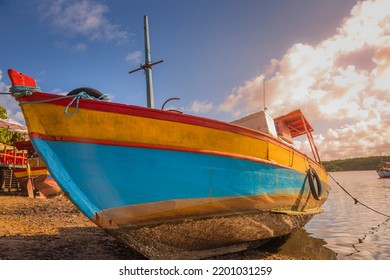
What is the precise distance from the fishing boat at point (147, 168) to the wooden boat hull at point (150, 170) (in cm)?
1

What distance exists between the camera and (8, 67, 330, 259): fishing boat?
13.3 feet

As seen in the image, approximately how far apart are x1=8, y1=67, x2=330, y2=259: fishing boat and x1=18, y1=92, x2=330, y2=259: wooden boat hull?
0.05 feet

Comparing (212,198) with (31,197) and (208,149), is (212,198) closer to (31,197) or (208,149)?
(208,149)

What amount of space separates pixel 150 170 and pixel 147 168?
0.17 ft

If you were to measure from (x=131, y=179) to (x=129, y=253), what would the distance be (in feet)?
7.43

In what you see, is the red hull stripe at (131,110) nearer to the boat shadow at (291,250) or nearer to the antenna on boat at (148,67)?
the boat shadow at (291,250)

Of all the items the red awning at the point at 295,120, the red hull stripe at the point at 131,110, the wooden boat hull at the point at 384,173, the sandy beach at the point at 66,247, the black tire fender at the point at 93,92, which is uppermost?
the red awning at the point at 295,120

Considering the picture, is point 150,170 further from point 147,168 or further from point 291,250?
point 291,250

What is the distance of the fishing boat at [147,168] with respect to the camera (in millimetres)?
4043

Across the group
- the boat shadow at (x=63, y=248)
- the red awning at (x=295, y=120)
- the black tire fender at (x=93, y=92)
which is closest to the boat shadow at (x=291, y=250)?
the boat shadow at (x=63, y=248)

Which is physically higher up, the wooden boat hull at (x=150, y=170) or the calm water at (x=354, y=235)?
the wooden boat hull at (x=150, y=170)

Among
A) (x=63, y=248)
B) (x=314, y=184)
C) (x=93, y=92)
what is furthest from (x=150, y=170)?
(x=314, y=184)

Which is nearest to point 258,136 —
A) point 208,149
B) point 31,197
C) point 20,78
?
point 208,149

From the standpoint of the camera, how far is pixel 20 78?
3.95 meters
